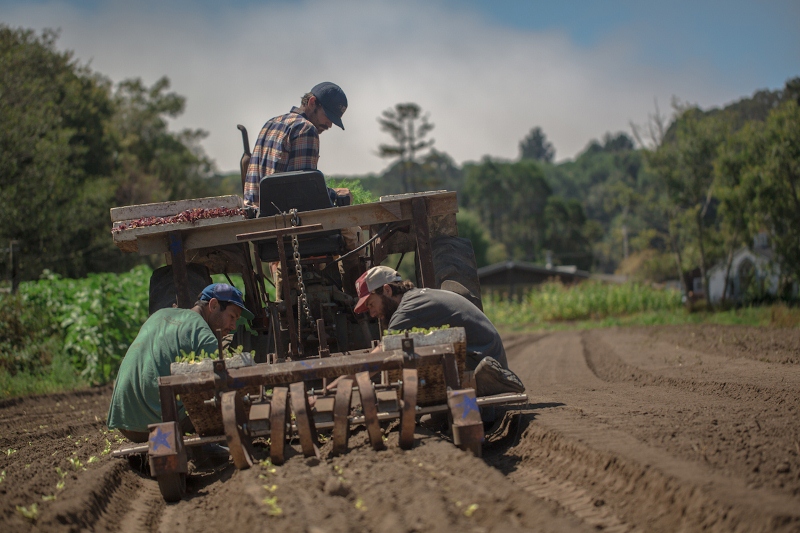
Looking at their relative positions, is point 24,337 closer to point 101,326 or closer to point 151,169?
point 101,326

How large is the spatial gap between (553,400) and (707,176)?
1002 inches

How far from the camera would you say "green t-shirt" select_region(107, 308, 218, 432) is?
19.1ft

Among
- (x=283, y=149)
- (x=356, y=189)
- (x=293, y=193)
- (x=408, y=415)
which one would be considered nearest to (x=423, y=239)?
(x=293, y=193)

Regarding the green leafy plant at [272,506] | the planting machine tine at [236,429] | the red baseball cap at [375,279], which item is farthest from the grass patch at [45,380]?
the green leafy plant at [272,506]

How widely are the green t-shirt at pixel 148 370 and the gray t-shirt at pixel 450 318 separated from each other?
1406mm

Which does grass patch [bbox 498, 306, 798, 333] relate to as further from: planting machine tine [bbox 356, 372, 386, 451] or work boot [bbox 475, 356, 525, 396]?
planting machine tine [bbox 356, 372, 386, 451]

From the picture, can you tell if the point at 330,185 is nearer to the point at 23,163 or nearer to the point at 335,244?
the point at 335,244

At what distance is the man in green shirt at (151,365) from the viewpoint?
583 cm

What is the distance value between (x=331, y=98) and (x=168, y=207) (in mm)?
1821

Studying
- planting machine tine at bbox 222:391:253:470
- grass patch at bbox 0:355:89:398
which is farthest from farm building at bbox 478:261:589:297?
planting machine tine at bbox 222:391:253:470

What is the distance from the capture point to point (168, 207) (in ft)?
22.6

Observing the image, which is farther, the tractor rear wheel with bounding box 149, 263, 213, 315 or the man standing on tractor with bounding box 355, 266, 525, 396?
the tractor rear wheel with bounding box 149, 263, 213, 315

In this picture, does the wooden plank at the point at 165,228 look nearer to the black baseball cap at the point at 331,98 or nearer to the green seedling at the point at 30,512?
the black baseball cap at the point at 331,98

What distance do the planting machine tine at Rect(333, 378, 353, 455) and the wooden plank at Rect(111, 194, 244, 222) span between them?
2.55 m
